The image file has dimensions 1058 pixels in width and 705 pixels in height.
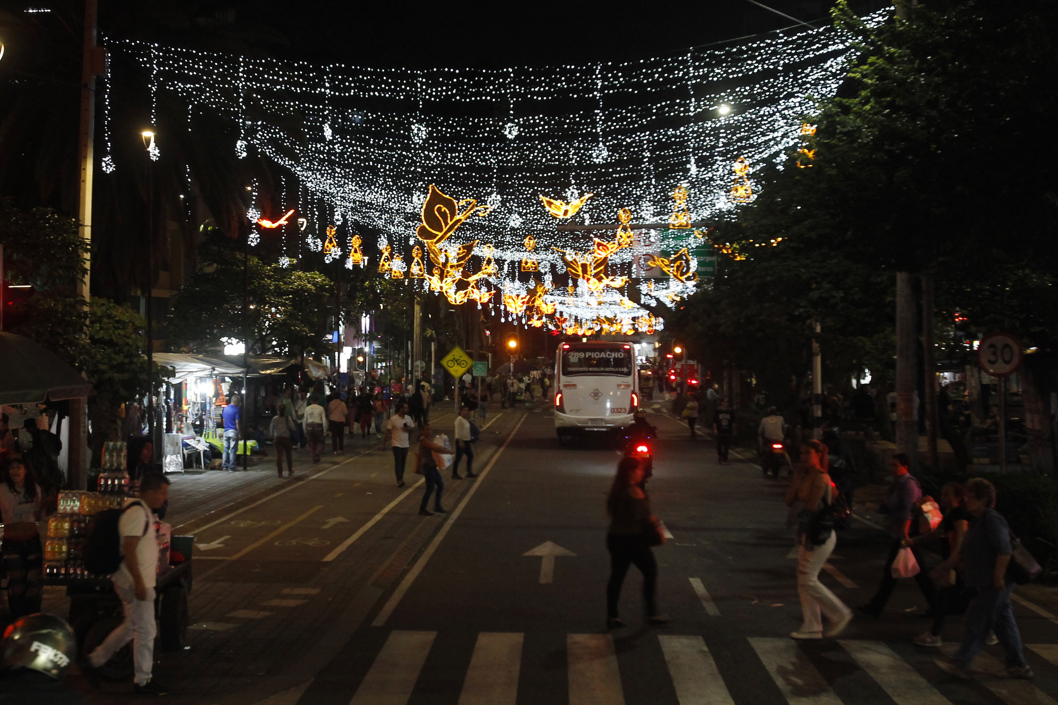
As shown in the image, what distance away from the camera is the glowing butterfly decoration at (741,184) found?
25594 millimetres

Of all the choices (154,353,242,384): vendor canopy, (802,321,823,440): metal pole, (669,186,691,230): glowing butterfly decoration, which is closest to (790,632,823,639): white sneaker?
(802,321,823,440): metal pole

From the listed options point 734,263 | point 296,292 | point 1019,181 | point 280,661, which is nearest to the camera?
point 280,661

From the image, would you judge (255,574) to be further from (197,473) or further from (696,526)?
(197,473)

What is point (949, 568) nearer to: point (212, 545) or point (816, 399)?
point (212, 545)

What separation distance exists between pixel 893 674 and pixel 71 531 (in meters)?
6.75

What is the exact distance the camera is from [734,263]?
1112 inches

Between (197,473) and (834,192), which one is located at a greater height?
(834,192)

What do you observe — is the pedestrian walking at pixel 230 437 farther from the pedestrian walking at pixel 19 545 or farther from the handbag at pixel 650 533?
the handbag at pixel 650 533

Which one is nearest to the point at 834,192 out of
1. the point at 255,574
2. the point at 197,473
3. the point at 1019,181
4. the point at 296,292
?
the point at 1019,181

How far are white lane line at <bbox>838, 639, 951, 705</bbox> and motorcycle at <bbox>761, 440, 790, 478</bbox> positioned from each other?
15.4m

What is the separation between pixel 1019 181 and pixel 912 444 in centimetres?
675

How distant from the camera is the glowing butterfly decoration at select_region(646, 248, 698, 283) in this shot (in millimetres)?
33016

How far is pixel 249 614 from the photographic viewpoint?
10.5 m

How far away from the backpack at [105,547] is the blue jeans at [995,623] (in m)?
6.30
